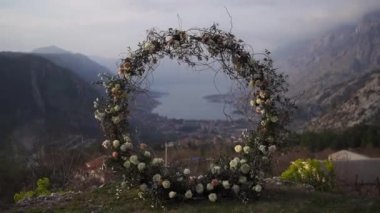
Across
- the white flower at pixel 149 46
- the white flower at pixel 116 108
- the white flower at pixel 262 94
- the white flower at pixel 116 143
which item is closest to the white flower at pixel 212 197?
the white flower at pixel 116 143

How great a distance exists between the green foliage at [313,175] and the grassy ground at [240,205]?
2193 mm

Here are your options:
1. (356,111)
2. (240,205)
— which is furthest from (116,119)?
(356,111)

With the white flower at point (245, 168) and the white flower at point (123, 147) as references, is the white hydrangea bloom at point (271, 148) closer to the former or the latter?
the white flower at point (245, 168)

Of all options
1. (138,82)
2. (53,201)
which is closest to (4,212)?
(53,201)

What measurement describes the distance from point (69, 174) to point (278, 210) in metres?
12.5

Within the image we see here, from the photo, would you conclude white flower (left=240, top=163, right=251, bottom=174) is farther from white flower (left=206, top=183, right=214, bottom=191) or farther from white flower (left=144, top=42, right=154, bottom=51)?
white flower (left=144, top=42, right=154, bottom=51)

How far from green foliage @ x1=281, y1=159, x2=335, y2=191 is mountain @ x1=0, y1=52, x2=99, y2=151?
48.6 metres

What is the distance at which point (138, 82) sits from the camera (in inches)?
371

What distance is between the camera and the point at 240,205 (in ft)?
28.1

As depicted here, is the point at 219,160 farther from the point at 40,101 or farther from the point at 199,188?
the point at 40,101

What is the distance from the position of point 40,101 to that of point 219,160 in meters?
78.7

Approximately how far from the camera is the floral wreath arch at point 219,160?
8875mm

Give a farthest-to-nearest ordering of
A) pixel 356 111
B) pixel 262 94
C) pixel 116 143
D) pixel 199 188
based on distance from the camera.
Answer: pixel 356 111 < pixel 262 94 < pixel 199 188 < pixel 116 143

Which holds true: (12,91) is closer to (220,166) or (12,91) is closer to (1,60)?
(1,60)
